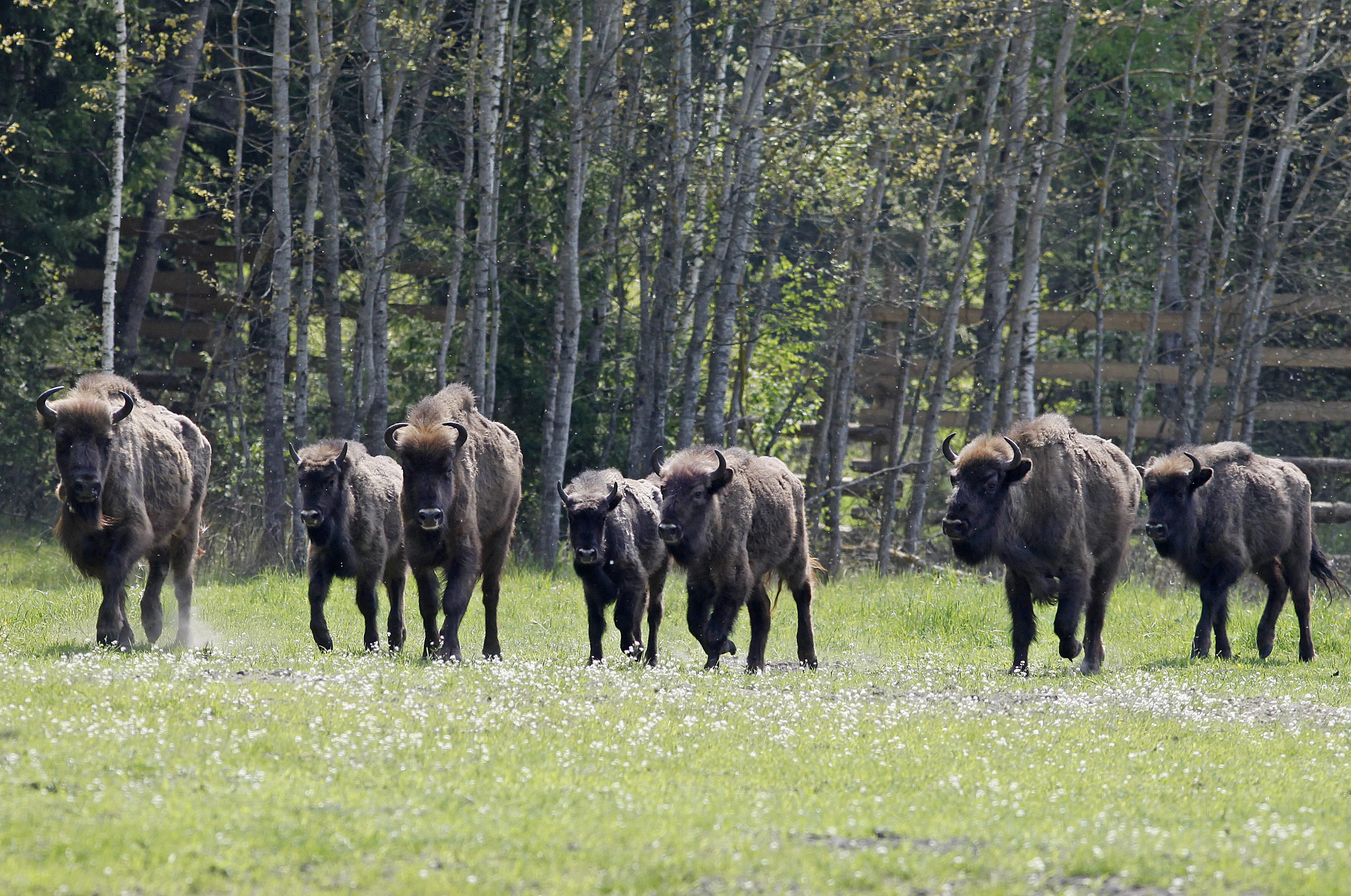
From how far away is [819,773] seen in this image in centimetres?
711

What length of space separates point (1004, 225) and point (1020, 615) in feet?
31.6

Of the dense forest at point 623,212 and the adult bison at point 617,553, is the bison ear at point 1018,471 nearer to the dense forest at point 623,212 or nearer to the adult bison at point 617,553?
the adult bison at point 617,553

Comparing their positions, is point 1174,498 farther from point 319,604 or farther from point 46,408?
point 46,408

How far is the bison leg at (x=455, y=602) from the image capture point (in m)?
11.3

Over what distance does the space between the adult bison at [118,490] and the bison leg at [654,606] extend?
4247 mm

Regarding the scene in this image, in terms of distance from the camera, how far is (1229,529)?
14148 mm

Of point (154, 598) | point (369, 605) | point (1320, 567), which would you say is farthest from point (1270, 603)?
point (154, 598)

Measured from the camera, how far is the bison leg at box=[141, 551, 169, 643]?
1238 centimetres

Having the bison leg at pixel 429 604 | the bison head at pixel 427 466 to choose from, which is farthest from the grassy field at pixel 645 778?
the bison head at pixel 427 466

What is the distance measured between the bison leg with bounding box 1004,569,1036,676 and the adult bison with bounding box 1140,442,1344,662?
228 centimetres

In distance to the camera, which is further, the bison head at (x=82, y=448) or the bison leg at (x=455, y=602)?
the bison leg at (x=455, y=602)

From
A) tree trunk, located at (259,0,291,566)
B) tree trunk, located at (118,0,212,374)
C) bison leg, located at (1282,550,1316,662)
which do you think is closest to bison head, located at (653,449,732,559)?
bison leg, located at (1282,550,1316,662)

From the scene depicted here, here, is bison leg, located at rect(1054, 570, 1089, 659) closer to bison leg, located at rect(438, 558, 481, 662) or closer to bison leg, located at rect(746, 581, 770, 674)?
bison leg, located at rect(746, 581, 770, 674)

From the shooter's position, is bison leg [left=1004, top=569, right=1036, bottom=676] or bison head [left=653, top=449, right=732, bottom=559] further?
bison leg [left=1004, top=569, right=1036, bottom=676]
